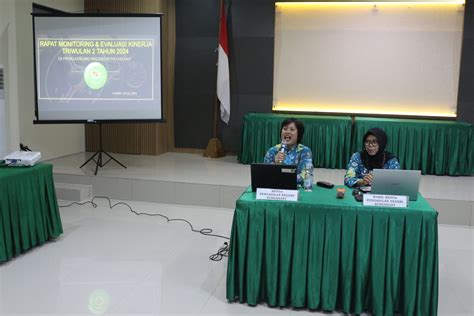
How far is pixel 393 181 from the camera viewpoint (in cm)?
276

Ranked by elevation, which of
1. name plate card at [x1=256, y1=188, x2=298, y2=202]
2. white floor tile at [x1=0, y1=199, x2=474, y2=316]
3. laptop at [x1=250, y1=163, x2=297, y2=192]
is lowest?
white floor tile at [x1=0, y1=199, x2=474, y2=316]

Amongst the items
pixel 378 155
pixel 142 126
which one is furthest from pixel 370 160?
pixel 142 126

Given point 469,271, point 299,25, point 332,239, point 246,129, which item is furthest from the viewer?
point 299,25

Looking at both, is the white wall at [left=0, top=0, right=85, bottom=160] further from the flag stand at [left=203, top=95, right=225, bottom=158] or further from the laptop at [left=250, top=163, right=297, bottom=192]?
the laptop at [left=250, top=163, right=297, bottom=192]

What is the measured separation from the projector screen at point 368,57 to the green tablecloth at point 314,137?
2.06 feet

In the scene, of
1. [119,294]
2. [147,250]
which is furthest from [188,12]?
[119,294]

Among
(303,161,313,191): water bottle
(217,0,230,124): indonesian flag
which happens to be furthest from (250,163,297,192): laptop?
(217,0,230,124): indonesian flag

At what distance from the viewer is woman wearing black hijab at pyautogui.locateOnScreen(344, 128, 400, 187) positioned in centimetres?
349

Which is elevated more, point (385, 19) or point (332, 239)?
point (385, 19)

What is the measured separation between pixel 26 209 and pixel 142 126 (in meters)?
3.76

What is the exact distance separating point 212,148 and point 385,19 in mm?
3167

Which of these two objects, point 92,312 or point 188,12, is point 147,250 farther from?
point 188,12

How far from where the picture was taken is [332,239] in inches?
109

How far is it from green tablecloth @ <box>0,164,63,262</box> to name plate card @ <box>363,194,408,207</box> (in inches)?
100
